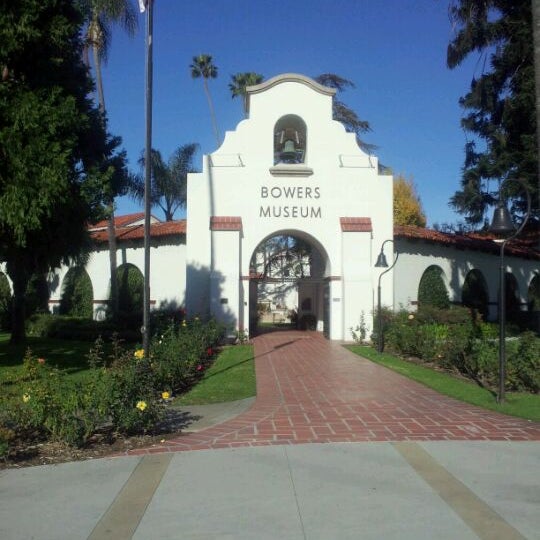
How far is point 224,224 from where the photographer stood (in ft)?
68.9

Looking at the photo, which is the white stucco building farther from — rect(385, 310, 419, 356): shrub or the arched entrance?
rect(385, 310, 419, 356): shrub

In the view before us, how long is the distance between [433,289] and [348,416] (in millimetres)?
16726

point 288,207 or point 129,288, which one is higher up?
point 288,207

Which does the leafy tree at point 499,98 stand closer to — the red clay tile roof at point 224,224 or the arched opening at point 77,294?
the red clay tile roof at point 224,224

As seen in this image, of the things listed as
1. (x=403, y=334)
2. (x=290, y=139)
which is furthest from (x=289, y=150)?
(x=403, y=334)

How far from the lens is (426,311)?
20.0 meters

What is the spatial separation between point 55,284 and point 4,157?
19.9 meters

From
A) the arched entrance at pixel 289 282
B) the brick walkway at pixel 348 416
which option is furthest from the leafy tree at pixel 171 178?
the brick walkway at pixel 348 416

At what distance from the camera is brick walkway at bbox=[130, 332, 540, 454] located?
7.71 meters

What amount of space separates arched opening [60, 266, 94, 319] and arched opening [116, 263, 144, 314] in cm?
233

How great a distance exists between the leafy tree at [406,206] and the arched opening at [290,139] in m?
23.8

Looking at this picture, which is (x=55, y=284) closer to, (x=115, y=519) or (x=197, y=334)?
(x=197, y=334)

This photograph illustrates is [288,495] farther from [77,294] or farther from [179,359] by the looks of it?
[77,294]

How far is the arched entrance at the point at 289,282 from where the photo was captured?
77.7 ft
